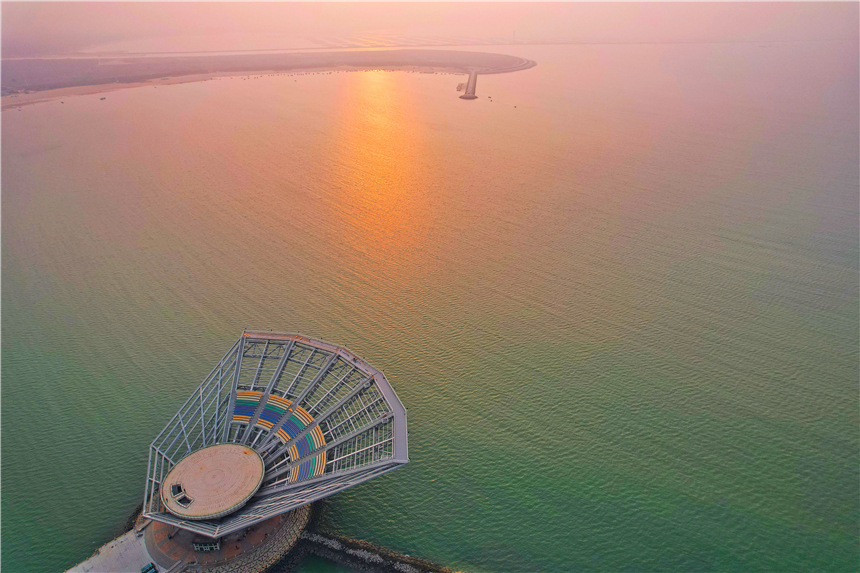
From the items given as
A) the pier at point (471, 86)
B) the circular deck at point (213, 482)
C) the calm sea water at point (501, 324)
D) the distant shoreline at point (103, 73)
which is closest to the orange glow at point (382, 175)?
the calm sea water at point (501, 324)

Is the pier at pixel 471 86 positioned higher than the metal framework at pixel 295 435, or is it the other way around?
the pier at pixel 471 86

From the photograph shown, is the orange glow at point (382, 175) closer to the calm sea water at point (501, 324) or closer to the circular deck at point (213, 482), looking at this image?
the calm sea water at point (501, 324)

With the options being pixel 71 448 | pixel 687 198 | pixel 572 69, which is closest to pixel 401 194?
pixel 687 198

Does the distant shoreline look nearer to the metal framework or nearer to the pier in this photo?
the pier

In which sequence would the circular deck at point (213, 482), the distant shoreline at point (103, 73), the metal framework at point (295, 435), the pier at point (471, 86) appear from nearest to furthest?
the circular deck at point (213, 482)
the metal framework at point (295, 435)
the pier at point (471, 86)
the distant shoreline at point (103, 73)

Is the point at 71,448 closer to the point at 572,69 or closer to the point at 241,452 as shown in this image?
the point at 241,452
